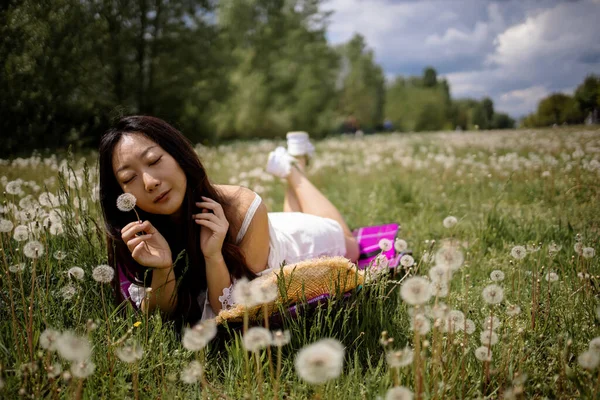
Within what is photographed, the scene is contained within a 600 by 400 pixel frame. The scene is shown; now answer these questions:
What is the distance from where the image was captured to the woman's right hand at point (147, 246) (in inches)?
76.5

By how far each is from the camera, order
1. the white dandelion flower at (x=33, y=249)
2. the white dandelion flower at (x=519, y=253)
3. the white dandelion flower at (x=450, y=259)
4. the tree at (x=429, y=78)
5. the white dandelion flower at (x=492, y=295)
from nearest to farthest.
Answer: the white dandelion flower at (x=450, y=259) < the white dandelion flower at (x=492, y=295) < the white dandelion flower at (x=33, y=249) < the white dandelion flower at (x=519, y=253) < the tree at (x=429, y=78)

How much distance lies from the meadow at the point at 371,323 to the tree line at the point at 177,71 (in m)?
0.52

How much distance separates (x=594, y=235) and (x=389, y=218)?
1998 mm

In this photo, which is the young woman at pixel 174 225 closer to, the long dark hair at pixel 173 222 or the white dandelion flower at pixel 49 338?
the long dark hair at pixel 173 222

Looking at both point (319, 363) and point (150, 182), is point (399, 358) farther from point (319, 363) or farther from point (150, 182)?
point (150, 182)

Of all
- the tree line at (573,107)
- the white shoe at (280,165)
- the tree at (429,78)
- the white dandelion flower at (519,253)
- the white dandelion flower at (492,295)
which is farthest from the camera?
the tree at (429,78)

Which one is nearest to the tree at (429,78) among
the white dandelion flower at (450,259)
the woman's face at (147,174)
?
the woman's face at (147,174)

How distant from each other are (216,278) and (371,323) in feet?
2.89

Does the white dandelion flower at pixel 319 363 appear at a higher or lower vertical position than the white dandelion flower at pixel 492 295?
higher

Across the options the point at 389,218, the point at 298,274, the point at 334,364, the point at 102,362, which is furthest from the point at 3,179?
the point at 389,218

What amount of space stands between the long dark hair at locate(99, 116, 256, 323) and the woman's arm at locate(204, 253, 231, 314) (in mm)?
129

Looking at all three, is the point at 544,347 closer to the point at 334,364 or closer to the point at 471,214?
the point at 334,364

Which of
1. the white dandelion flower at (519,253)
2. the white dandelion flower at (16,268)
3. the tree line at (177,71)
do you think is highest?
the tree line at (177,71)

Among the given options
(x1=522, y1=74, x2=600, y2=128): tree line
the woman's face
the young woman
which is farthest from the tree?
the woman's face
